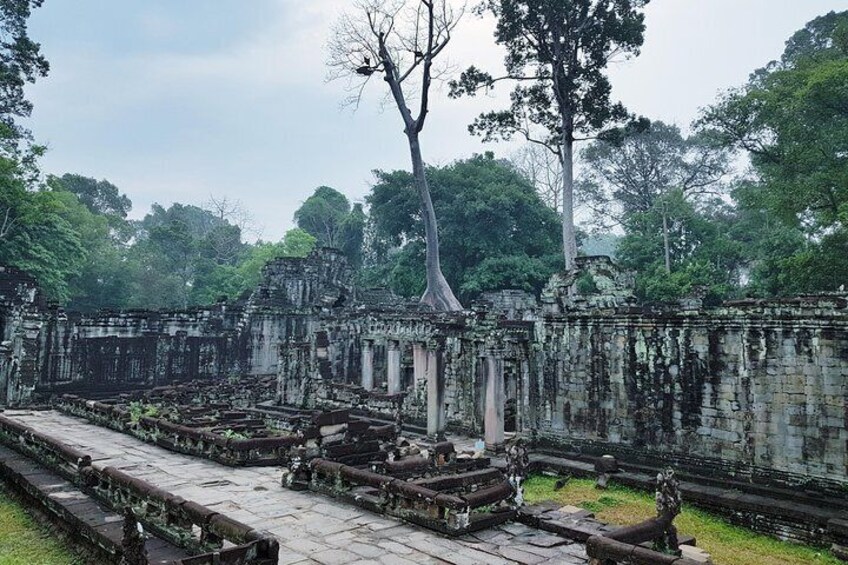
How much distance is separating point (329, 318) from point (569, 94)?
1499 cm

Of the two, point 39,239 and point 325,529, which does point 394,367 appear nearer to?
point 325,529

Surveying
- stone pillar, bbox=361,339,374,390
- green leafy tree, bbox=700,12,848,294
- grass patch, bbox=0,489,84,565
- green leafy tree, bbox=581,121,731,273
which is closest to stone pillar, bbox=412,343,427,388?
stone pillar, bbox=361,339,374,390

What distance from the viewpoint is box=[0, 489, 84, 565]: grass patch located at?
741cm

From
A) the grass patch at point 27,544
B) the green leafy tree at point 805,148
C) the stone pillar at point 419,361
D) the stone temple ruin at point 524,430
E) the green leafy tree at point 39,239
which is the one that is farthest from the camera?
the green leafy tree at point 39,239

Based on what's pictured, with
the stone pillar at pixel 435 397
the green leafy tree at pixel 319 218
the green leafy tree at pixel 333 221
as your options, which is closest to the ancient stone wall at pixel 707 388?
the stone pillar at pixel 435 397

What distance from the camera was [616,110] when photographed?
2567 centimetres

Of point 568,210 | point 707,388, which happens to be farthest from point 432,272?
point 707,388

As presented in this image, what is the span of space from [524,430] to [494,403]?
1.28 meters

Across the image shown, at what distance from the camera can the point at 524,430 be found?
14211 mm

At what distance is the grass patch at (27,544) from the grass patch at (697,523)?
7454 millimetres

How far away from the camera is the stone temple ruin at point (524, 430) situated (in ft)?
25.5

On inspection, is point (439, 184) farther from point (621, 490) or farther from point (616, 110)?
point (621, 490)

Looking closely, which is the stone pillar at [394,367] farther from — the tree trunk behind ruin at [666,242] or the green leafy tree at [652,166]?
the green leafy tree at [652,166]

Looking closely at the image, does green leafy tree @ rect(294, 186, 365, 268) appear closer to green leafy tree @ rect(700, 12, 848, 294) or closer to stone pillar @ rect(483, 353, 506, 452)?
green leafy tree @ rect(700, 12, 848, 294)
